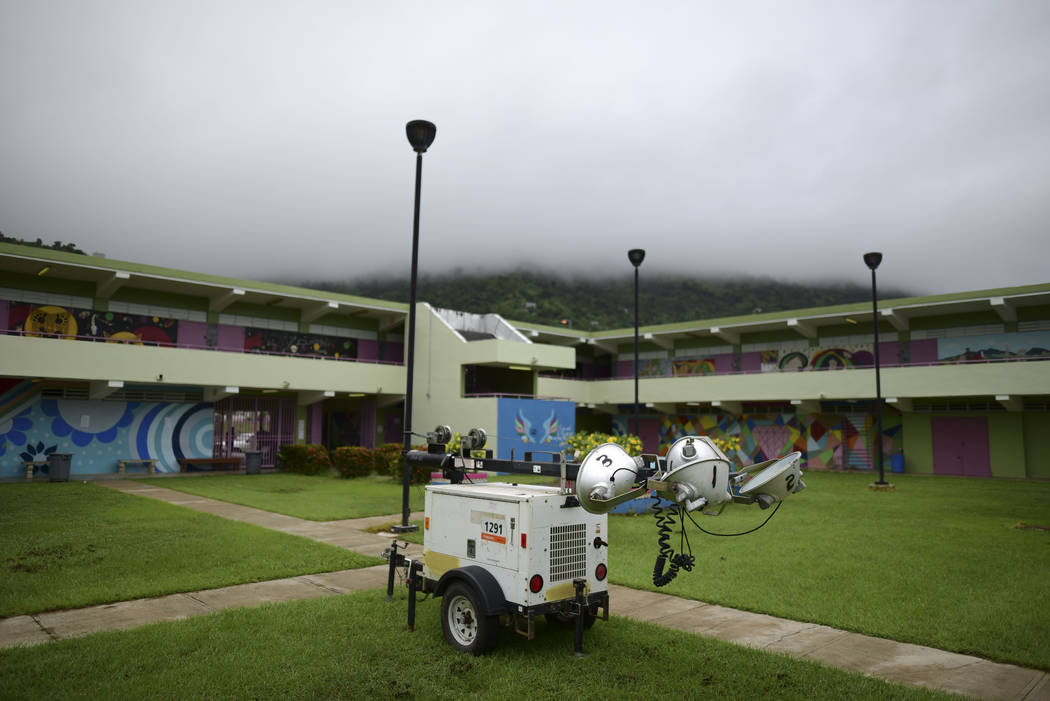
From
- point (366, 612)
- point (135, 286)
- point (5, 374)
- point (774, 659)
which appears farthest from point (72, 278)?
point (774, 659)

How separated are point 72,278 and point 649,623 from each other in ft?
89.2

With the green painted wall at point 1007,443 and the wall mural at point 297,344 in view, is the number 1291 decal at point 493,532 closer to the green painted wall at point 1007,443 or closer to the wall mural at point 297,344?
the wall mural at point 297,344

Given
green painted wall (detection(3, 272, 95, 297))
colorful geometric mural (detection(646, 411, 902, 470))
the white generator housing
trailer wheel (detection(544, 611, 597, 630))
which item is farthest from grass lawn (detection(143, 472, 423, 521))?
colorful geometric mural (detection(646, 411, 902, 470))

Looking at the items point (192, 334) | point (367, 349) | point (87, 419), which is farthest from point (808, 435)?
point (87, 419)

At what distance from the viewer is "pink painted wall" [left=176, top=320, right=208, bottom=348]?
94.6ft

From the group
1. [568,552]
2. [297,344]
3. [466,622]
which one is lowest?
[466,622]

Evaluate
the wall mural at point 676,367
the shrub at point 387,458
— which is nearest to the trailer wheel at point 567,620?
the shrub at point 387,458

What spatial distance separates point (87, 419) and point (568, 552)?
2548cm

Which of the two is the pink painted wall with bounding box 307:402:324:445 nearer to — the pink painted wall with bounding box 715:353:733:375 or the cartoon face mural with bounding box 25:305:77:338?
the cartoon face mural with bounding box 25:305:77:338

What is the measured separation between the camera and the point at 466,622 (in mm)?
6504

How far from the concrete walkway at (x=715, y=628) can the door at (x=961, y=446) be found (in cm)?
2660

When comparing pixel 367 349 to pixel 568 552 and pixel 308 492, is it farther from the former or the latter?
pixel 568 552

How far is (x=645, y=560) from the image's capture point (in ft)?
35.5

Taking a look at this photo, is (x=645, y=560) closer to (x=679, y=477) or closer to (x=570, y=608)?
(x=570, y=608)
